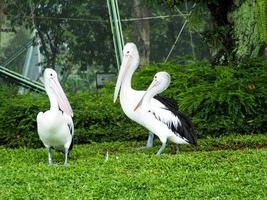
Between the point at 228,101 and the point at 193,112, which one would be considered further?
the point at 193,112

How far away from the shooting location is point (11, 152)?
900cm

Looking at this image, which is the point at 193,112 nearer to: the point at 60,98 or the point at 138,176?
the point at 60,98

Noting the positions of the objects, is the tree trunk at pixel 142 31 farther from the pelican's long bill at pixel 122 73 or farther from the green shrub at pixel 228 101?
the pelican's long bill at pixel 122 73

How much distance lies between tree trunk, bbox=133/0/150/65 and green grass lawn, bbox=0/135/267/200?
1028 cm

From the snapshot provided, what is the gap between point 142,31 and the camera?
1884 cm

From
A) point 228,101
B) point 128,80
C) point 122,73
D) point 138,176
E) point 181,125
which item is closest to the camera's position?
point 138,176

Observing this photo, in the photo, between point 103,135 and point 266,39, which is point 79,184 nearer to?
point 266,39

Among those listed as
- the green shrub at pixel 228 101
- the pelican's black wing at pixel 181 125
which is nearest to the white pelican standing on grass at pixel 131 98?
the pelican's black wing at pixel 181 125

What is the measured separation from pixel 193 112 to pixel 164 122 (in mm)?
2544

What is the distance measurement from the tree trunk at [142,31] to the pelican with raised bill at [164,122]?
10108mm

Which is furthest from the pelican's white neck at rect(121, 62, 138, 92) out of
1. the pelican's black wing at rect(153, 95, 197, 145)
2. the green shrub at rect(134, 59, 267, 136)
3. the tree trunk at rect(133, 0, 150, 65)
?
the tree trunk at rect(133, 0, 150, 65)

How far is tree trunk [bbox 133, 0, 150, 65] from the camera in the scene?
18594 millimetres

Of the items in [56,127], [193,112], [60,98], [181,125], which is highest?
[60,98]

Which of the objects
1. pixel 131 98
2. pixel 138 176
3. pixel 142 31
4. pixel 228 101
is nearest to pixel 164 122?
pixel 131 98
